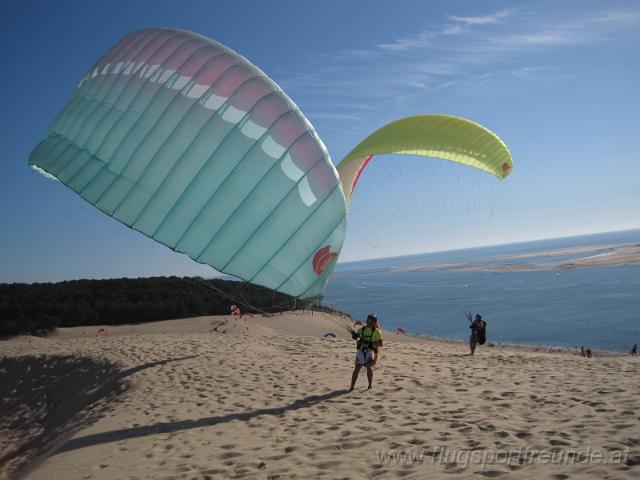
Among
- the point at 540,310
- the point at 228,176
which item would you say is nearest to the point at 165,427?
the point at 228,176

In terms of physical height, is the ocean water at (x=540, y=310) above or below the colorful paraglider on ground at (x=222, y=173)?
below

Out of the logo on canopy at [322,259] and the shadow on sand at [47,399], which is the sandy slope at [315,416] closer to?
the shadow on sand at [47,399]

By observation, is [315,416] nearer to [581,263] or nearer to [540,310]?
[540,310]

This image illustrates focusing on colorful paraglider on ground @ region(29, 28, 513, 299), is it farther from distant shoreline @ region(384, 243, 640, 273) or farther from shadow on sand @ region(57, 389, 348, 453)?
distant shoreline @ region(384, 243, 640, 273)

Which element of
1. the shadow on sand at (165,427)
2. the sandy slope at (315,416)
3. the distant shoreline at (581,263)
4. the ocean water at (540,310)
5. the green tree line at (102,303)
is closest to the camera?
the sandy slope at (315,416)

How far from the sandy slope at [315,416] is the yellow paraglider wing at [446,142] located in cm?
565

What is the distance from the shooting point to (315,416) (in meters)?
5.84

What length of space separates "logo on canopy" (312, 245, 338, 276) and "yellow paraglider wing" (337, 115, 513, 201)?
263 inches

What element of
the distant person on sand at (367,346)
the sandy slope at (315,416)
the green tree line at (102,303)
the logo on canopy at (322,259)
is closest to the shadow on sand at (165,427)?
the sandy slope at (315,416)

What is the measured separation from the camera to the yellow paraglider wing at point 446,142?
472 inches

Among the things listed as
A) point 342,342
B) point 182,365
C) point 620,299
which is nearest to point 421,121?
point 342,342

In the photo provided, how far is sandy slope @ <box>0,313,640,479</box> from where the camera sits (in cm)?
412

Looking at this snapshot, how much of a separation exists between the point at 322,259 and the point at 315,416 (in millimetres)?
2231

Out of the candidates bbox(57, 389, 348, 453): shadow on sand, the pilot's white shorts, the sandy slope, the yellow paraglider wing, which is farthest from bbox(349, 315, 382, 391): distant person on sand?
the yellow paraglider wing
